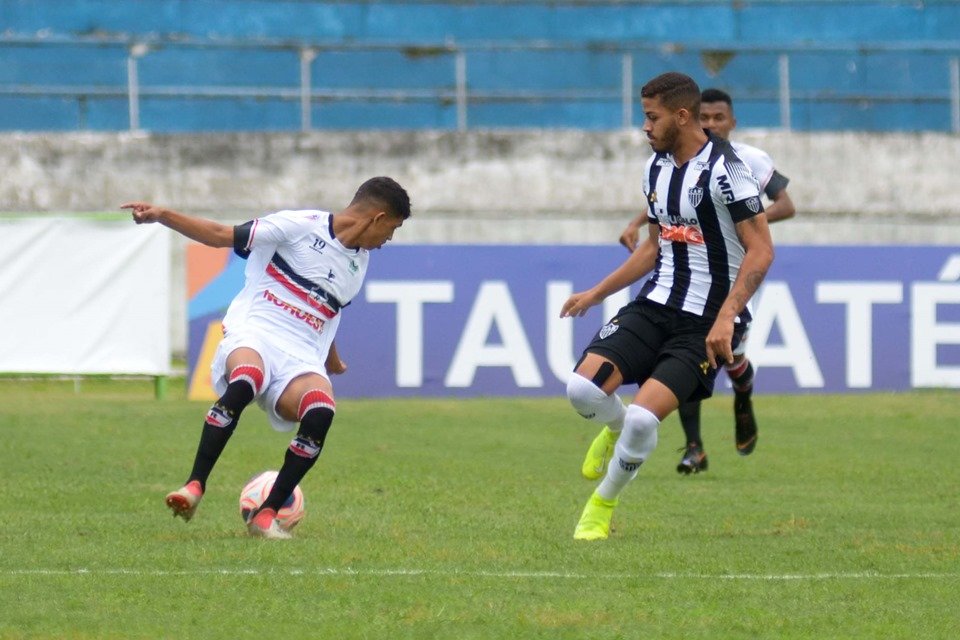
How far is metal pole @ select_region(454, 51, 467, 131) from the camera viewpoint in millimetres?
22609

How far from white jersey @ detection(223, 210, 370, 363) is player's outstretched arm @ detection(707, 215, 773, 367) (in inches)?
72.5

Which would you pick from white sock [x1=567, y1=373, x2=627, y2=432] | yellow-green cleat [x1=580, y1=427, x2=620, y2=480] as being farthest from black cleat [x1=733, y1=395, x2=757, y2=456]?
white sock [x1=567, y1=373, x2=627, y2=432]

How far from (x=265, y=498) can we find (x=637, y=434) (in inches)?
70.1

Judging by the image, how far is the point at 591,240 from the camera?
2180 centimetres

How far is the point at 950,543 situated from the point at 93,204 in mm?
15945

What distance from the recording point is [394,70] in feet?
75.9

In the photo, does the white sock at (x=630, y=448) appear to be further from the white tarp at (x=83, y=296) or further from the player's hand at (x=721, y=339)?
the white tarp at (x=83, y=296)

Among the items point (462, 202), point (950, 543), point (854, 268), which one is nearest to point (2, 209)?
point (462, 202)

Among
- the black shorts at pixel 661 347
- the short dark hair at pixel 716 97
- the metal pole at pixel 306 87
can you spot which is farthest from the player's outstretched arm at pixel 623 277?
the metal pole at pixel 306 87

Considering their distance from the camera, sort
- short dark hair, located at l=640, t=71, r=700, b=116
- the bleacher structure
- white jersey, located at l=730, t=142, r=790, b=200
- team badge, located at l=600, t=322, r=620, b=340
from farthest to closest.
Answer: the bleacher structure → white jersey, located at l=730, t=142, r=790, b=200 → team badge, located at l=600, t=322, r=620, b=340 → short dark hair, located at l=640, t=71, r=700, b=116

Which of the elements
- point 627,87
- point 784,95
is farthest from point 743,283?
point 784,95

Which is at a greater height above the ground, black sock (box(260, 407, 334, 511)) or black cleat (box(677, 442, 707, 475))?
black sock (box(260, 407, 334, 511))

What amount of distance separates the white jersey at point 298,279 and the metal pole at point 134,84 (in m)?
14.4

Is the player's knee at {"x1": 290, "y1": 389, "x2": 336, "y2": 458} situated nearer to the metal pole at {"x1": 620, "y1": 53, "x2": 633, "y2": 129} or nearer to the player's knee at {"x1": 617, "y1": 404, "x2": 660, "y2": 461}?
the player's knee at {"x1": 617, "y1": 404, "x2": 660, "y2": 461}
